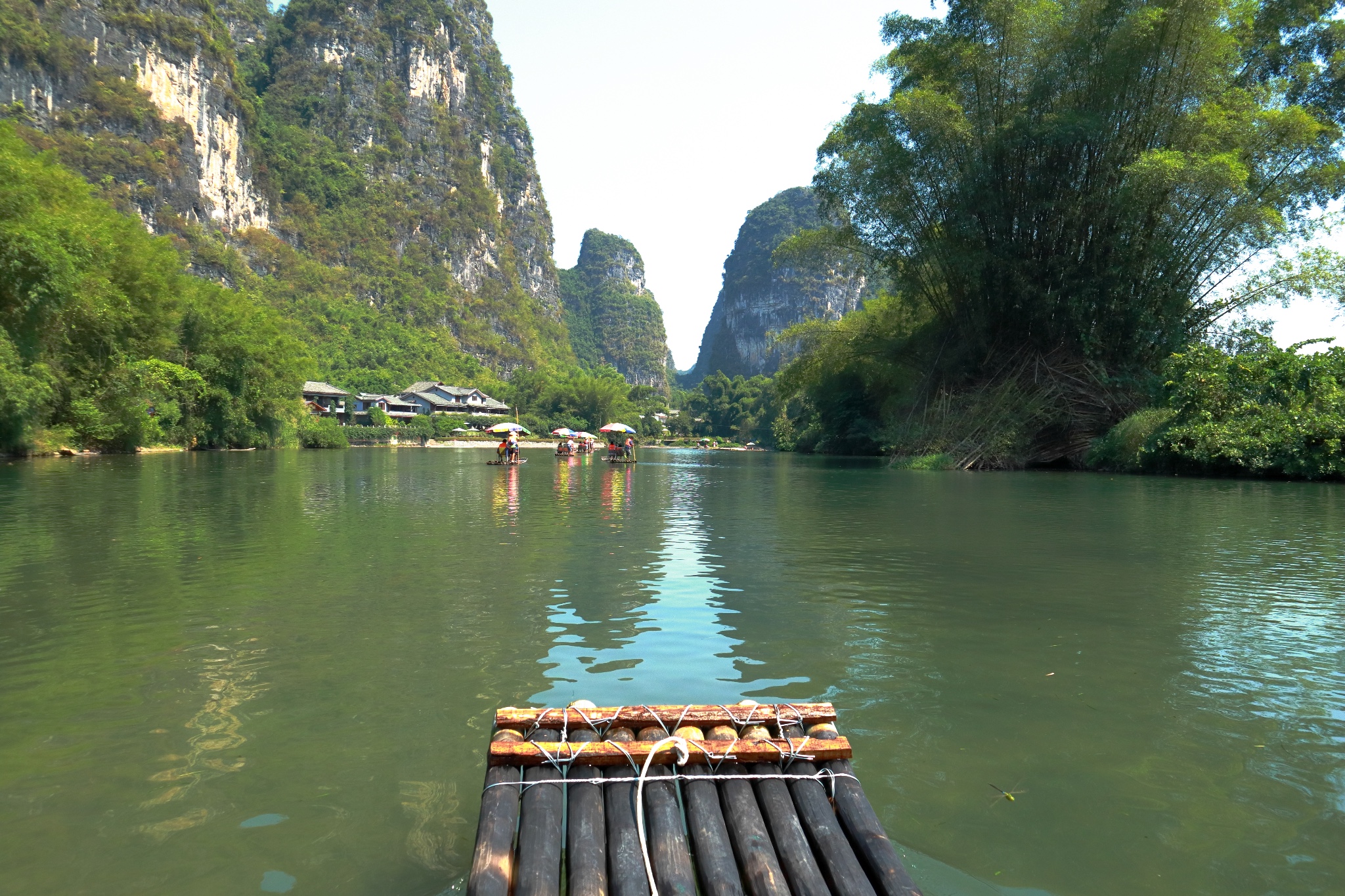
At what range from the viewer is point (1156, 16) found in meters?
21.5

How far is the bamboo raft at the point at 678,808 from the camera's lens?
213 centimetres

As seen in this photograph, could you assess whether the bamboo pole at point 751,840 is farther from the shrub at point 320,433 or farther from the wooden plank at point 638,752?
the shrub at point 320,433

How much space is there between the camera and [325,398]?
243 feet

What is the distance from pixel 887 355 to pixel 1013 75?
11.7 meters

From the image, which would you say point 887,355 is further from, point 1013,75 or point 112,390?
point 112,390

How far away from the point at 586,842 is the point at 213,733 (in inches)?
103

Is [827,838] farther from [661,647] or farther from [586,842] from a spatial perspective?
[661,647]

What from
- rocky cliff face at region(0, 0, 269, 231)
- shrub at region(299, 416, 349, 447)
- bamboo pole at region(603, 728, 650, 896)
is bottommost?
bamboo pole at region(603, 728, 650, 896)

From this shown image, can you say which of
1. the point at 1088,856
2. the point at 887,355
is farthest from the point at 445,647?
the point at 887,355

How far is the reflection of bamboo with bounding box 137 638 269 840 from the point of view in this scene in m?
3.10

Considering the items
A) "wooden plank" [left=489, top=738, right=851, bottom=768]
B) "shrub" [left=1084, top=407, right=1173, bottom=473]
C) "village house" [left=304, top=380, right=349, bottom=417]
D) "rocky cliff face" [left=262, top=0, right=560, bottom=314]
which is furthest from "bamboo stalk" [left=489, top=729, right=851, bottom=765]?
"rocky cliff face" [left=262, top=0, right=560, bottom=314]

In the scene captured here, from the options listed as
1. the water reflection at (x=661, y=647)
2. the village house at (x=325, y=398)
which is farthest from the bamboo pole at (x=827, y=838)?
the village house at (x=325, y=398)

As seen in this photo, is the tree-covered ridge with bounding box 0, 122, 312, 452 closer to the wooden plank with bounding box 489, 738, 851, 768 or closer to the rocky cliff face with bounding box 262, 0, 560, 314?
the wooden plank with bounding box 489, 738, 851, 768

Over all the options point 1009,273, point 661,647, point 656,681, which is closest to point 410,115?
point 1009,273
